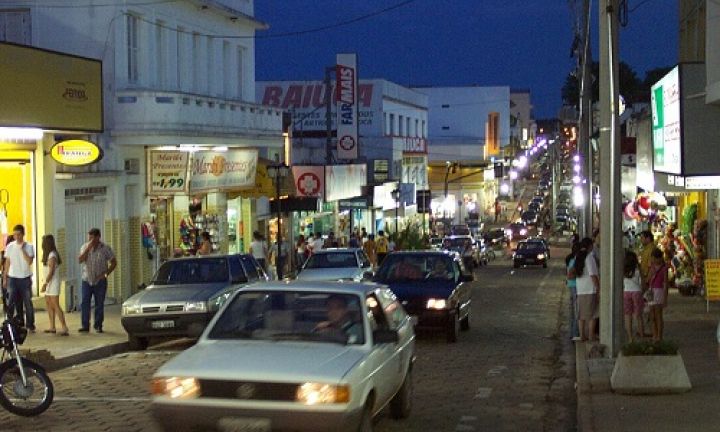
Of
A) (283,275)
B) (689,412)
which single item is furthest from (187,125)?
(689,412)

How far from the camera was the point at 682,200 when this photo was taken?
38.1 meters

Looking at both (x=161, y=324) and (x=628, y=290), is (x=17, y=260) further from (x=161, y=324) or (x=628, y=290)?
(x=628, y=290)

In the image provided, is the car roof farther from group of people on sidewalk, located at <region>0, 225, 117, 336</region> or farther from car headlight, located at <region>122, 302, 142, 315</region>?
group of people on sidewalk, located at <region>0, 225, 117, 336</region>

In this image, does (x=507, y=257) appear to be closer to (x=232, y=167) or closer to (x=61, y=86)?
(x=232, y=167)

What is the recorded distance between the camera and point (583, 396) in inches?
541

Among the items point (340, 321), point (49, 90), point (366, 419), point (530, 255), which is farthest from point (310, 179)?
point (366, 419)

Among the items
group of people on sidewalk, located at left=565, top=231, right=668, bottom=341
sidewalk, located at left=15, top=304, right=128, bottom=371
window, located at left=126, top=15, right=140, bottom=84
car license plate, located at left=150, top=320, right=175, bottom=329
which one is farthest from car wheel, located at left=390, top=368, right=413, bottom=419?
window, located at left=126, top=15, right=140, bottom=84

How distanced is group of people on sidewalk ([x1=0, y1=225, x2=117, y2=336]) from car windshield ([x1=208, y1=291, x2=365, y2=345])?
1051 centimetres

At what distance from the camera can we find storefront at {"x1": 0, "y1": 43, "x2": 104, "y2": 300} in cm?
2358

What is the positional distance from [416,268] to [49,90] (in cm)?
815

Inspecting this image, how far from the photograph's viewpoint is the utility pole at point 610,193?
15828mm

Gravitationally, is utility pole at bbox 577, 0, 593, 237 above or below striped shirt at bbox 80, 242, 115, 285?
above

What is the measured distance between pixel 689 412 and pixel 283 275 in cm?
2605

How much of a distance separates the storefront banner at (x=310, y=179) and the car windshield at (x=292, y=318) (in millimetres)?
35355
